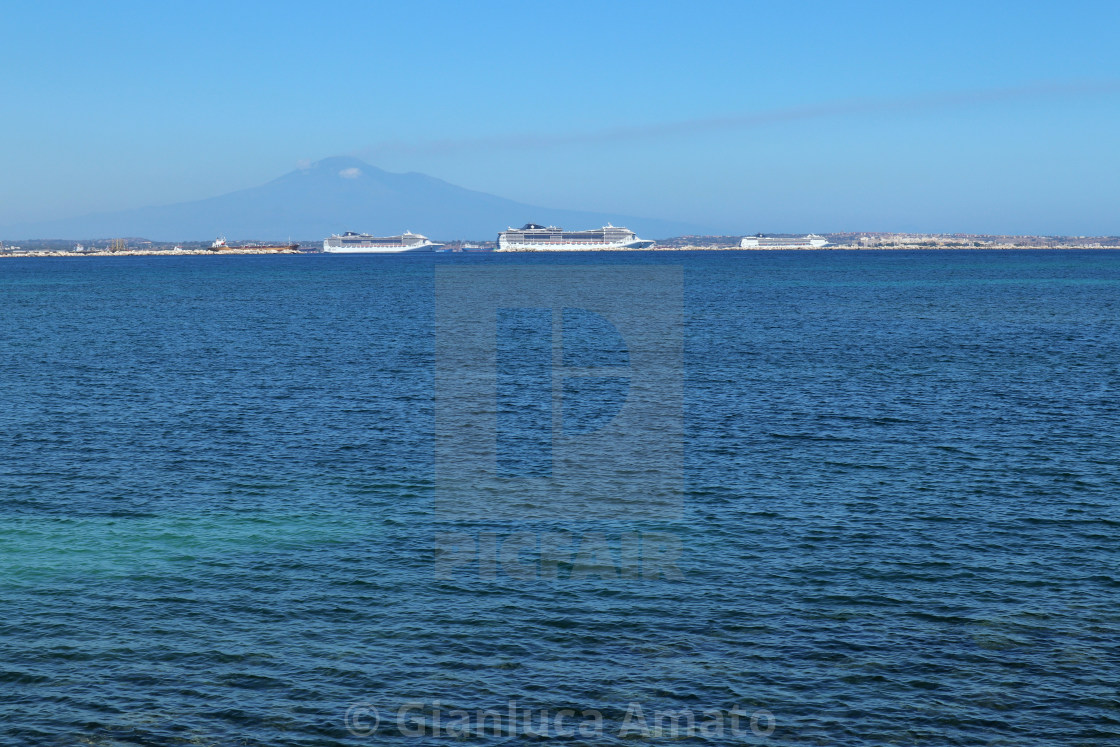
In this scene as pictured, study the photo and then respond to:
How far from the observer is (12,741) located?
1994 centimetres

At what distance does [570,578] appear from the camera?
93.8ft

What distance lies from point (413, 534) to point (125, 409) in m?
27.7

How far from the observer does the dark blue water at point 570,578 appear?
2131 centimetres

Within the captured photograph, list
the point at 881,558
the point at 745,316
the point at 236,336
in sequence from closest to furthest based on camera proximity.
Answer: the point at 881,558 → the point at 236,336 → the point at 745,316

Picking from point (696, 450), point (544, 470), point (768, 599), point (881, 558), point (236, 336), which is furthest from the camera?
point (236, 336)

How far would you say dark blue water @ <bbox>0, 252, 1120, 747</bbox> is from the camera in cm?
2131

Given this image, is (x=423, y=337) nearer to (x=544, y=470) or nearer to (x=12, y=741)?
(x=544, y=470)

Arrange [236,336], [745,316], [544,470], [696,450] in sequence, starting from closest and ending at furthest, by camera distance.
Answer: [544,470] → [696,450] → [236,336] → [745,316]

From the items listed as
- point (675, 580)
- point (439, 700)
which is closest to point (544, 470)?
point (675, 580)

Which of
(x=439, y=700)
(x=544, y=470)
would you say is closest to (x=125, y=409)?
(x=544, y=470)

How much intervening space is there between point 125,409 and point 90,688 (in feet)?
111

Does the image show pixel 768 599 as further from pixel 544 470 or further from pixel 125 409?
pixel 125 409

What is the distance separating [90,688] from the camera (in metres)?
22.1

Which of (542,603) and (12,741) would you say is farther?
(542,603)
